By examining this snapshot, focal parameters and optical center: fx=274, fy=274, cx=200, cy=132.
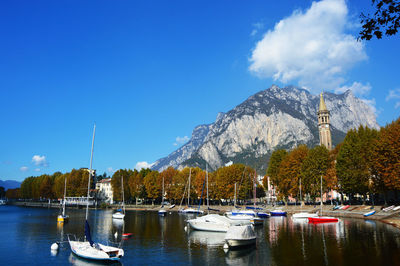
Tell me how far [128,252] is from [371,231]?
37876 mm

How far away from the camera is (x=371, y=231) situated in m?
44.1

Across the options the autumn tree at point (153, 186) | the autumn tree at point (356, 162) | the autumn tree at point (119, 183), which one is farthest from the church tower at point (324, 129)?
the autumn tree at point (119, 183)

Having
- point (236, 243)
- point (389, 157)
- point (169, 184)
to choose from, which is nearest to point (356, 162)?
point (389, 157)

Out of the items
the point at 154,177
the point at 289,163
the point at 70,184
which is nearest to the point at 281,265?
the point at 289,163

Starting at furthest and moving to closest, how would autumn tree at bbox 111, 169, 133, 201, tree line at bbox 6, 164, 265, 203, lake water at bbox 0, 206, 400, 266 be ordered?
autumn tree at bbox 111, 169, 133, 201 < tree line at bbox 6, 164, 265, 203 < lake water at bbox 0, 206, 400, 266

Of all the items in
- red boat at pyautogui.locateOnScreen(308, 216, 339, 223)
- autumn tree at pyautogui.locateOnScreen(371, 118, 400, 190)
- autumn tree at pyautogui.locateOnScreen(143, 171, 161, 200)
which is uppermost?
autumn tree at pyautogui.locateOnScreen(371, 118, 400, 190)

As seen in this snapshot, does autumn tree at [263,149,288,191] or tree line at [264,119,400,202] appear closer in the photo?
tree line at [264,119,400,202]

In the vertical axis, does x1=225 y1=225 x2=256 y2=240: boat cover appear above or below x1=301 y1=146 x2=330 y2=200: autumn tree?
below

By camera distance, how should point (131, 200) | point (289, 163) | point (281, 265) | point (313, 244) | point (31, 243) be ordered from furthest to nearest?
point (131, 200)
point (289, 163)
point (31, 243)
point (313, 244)
point (281, 265)

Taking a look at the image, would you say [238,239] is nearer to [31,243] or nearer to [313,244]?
[313,244]

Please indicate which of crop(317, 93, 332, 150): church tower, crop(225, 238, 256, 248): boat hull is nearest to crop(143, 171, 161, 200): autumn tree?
crop(317, 93, 332, 150): church tower

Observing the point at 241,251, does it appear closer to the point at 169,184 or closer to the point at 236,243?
the point at 236,243

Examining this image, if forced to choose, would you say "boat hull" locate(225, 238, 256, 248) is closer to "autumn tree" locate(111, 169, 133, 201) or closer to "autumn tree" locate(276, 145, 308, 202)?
"autumn tree" locate(276, 145, 308, 202)

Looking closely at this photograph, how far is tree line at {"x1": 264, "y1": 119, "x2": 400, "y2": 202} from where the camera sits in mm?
57125
